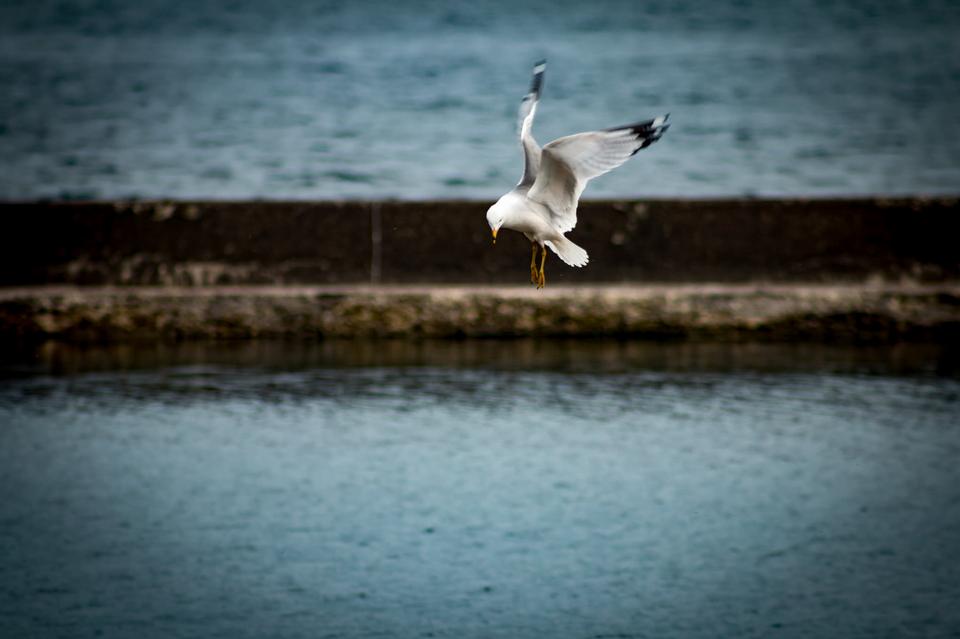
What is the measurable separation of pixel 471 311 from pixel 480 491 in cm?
235

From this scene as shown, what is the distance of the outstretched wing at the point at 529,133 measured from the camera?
345cm

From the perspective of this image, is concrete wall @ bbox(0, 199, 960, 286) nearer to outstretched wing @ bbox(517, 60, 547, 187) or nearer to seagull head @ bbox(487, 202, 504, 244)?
outstretched wing @ bbox(517, 60, 547, 187)

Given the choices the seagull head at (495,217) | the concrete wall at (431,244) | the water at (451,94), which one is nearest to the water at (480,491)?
the concrete wall at (431,244)

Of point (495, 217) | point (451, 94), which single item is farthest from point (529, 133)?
point (451, 94)

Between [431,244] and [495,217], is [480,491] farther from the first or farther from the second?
[495,217]

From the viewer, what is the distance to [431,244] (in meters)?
9.55

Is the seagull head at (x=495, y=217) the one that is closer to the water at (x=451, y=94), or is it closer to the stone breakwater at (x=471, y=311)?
the stone breakwater at (x=471, y=311)

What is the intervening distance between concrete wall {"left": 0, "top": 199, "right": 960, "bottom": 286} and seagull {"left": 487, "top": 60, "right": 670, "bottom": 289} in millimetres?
5943

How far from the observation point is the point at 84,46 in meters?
40.2

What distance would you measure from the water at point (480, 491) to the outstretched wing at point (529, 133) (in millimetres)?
2827

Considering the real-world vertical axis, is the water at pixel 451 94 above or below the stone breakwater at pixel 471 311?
above

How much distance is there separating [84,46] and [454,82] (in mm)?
12884

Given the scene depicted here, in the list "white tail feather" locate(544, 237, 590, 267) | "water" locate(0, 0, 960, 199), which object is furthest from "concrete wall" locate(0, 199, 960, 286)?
"white tail feather" locate(544, 237, 590, 267)

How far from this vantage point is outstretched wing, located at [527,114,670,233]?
3.35m
